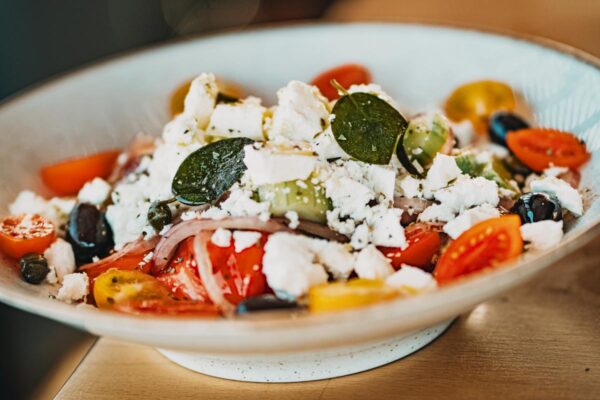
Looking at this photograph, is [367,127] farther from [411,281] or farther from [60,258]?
[60,258]

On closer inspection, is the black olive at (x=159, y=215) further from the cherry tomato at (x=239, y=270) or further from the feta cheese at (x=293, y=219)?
the feta cheese at (x=293, y=219)

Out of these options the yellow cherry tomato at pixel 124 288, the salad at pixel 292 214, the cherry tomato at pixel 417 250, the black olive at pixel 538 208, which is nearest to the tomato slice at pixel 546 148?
the salad at pixel 292 214

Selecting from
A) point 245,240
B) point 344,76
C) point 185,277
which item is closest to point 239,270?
point 245,240

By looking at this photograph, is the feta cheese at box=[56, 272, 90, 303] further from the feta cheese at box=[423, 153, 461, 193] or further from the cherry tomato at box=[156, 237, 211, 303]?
the feta cheese at box=[423, 153, 461, 193]

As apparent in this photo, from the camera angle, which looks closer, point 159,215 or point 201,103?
point 159,215

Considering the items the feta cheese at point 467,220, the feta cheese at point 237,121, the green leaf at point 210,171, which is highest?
Result: the feta cheese at point 237,121

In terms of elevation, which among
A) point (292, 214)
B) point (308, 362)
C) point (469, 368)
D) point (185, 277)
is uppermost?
point (292, 214)
